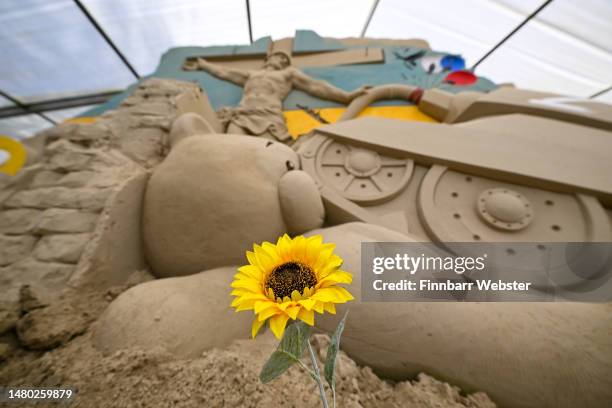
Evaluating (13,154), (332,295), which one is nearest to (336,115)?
(13,154)

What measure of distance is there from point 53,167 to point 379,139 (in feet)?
6.03

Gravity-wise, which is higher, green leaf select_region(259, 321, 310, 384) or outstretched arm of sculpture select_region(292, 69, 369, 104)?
outstretched arm of sculpture select_region(292, 69, 369, 104)

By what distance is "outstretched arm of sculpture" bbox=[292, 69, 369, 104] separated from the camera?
11.1ft

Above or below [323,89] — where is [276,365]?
below

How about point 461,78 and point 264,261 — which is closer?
point 264,261

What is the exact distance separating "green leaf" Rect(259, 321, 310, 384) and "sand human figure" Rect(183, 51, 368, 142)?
2.18 m

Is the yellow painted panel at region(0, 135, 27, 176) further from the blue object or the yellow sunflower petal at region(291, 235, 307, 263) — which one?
the blue object

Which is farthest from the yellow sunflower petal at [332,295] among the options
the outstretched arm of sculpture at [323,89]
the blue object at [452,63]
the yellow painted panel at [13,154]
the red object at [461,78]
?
the blue object at [452,63]

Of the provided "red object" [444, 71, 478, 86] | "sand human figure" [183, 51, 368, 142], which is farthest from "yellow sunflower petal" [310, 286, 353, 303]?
"red object" [444, 71, 478, 86]

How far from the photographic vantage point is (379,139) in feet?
5.29

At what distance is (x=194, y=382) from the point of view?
678 millimetres

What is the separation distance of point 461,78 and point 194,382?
15.9 feet

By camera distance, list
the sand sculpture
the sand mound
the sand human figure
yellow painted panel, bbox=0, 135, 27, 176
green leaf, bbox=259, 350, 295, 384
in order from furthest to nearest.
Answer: the sand human figure < yellow painted panel, bbox=0, 135, 27, 176 < the sand sculpture < the sand mound < green leaf, bbox=259, 350, 295, 384

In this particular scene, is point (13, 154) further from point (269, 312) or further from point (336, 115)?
point (336, 115)
